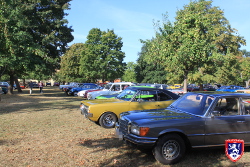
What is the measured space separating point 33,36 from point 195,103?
85.6ft

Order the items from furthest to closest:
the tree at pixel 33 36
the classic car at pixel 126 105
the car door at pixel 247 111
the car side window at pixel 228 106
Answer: the tree at pixel 33 36 → the classic car at pixel 126 105 → the car side window at pixel 228 106 → the car door at pixel 247 111

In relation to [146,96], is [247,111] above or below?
below

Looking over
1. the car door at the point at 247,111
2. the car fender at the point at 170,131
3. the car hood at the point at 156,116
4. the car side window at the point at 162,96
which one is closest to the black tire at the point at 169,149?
the car fender at the point at 170,131

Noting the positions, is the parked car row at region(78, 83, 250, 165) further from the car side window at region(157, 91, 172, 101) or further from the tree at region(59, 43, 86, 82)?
the tree at region(59, 43, 86, 82)

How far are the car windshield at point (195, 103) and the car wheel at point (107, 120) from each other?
9.66 ft

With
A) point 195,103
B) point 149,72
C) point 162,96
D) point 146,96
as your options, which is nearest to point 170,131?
point 195,103

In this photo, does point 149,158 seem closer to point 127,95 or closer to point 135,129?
point 135,129

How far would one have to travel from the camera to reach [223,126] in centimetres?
527

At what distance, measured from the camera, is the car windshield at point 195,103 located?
5605 millimetres

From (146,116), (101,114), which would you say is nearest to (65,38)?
(101,114)

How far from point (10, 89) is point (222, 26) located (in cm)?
3175

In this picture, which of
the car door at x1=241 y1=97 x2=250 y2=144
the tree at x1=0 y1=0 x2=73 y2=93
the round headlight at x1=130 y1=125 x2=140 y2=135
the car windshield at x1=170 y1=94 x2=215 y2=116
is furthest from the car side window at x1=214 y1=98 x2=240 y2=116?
Result: the tree at x1=0 y1=0 x2=73 y2=93

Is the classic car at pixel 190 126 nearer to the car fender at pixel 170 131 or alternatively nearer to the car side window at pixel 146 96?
the car fender at pixel 170 131

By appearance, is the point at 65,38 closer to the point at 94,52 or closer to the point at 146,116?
the point at 94,52
